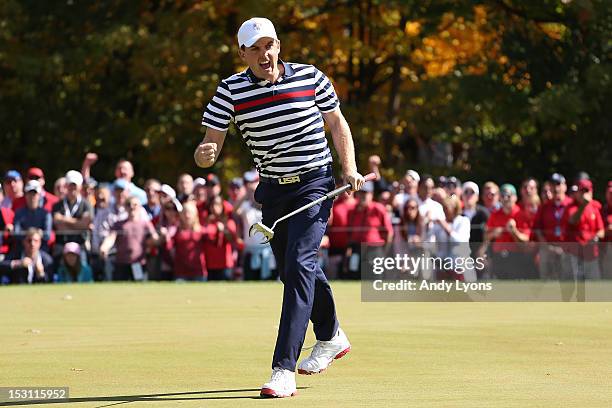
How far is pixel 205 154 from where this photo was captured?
8.94 m

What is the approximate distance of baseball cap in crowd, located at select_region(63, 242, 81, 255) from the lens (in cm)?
2170

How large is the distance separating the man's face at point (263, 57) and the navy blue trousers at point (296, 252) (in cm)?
72

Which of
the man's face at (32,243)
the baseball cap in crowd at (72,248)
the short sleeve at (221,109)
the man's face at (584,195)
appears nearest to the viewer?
the short sleeve at (221,109)

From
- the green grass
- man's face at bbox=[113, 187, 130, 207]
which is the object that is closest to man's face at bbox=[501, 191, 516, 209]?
the green grass

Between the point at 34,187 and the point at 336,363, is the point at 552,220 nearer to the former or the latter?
the point at 34,187

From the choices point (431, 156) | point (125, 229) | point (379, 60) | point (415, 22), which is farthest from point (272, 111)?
point (431, 156)

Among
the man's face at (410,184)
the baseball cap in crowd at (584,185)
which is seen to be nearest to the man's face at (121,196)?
the man's face at (410,184)

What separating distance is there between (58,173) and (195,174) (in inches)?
122

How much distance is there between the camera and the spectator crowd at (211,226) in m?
20.9

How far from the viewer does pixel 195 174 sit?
116 feet

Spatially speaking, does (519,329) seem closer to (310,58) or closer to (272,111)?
(272,111)

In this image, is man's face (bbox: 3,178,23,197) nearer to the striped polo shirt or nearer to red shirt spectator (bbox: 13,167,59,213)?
red shirt spectator (bbox: 13,167,59,213)

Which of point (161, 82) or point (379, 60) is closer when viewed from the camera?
point (161, 82)

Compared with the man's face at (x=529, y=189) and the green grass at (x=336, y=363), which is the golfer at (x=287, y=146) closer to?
the green grass at (x=336, y=363)
